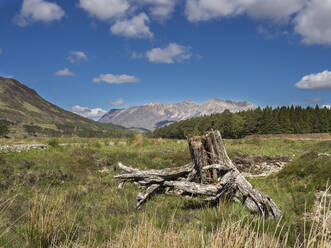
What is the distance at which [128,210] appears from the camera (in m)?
6.04

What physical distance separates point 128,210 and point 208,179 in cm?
336

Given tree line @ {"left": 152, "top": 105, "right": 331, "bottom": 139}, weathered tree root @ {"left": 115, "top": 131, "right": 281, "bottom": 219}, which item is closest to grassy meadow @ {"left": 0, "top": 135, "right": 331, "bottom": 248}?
weathered tree root @ {"left": 115, "top": 131, "right": 281, "bottom": 219}

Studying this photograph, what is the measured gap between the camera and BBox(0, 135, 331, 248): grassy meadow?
2.73 meters

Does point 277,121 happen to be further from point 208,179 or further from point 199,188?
point 199,188

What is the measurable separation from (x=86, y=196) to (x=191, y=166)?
13.6 feet

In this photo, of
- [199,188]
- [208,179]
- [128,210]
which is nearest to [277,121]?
[208,179]

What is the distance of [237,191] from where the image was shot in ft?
21.2

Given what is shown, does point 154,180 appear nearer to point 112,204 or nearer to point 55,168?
point 112,204

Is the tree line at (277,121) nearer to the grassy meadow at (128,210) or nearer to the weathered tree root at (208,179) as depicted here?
the grassy meadow at (128,210)

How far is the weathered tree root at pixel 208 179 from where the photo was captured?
5.83 meters

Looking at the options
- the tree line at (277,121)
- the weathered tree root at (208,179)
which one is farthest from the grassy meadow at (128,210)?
the tree line at (277,121)

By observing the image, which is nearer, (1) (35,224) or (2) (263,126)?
(1) (35,224)

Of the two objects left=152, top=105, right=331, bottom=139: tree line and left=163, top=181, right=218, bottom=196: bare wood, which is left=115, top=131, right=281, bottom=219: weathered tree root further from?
left=152, top=105, right=331, bottom=139: tree line

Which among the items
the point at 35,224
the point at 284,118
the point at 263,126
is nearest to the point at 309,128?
the point at 284,118
